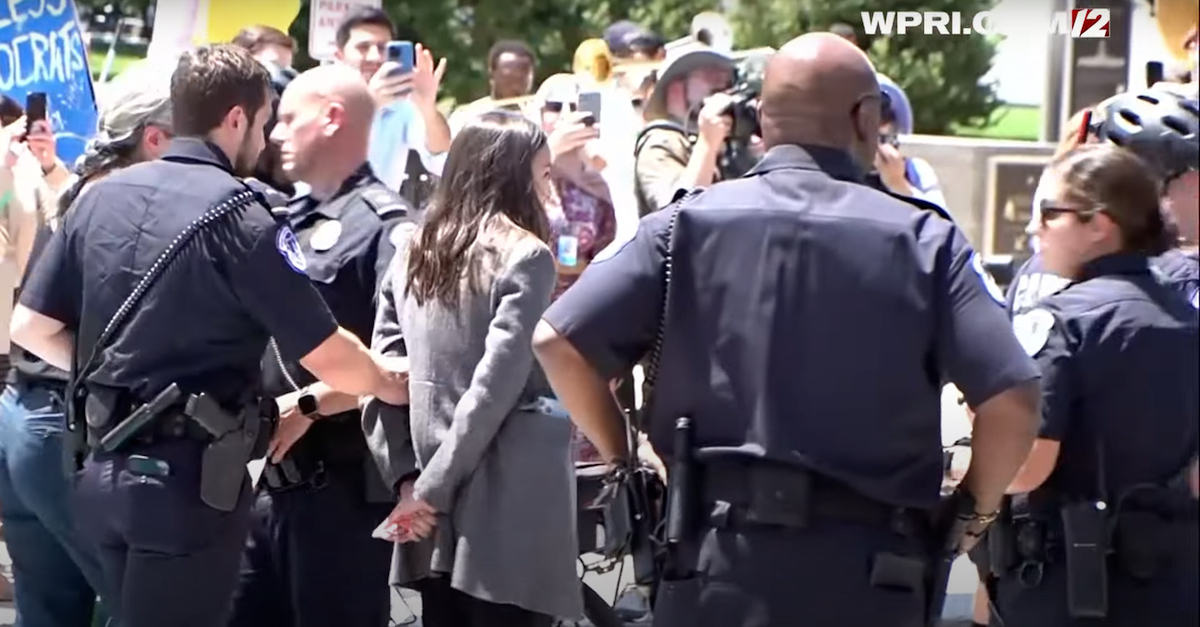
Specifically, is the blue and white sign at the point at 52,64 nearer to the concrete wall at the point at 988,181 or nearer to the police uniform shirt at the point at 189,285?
the police uniform shirt at the point at 189,285

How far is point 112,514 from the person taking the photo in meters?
3.63

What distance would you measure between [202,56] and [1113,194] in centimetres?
205

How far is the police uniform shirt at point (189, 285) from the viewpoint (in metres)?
3.57

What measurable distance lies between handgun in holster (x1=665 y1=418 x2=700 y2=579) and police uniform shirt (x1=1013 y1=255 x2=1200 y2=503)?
2.48ft

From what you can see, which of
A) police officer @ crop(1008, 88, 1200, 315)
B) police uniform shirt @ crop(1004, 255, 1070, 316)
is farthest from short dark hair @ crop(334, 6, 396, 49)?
police officer @ crop(1008, 88, 1200, 315)

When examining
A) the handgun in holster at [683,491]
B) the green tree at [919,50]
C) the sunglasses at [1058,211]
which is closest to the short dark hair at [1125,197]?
the sunglasses at [1058,211]

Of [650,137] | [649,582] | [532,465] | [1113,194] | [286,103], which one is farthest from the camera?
[650,137]

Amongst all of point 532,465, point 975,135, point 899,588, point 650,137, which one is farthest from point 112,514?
point 975,135

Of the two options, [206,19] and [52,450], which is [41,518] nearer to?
[52,450]

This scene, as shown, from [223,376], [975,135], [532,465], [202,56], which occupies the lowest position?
[975,135]

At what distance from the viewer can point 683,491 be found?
2.98m

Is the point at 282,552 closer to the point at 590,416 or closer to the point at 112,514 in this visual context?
the point at 112,514

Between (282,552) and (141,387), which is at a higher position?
(141,387)

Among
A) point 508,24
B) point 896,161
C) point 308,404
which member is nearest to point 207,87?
point 308,404
